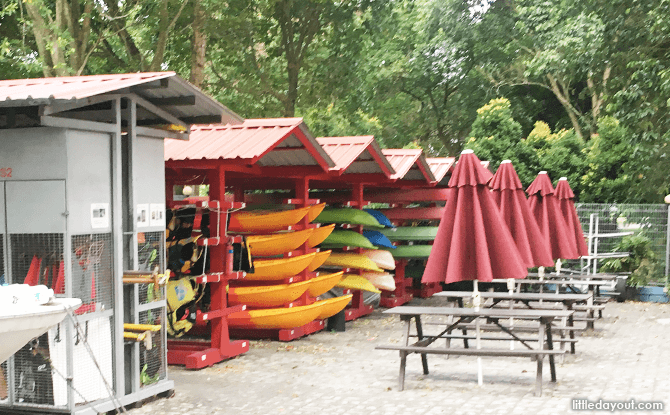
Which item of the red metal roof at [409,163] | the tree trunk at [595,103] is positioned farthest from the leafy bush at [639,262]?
the tree trunk at [595,103]

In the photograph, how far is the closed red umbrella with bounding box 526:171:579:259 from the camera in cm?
1288

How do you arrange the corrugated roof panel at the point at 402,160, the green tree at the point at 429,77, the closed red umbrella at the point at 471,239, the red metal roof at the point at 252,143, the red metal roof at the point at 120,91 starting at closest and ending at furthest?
the red metal roof at the point at 120,91, the closed red umbrella at the point at 471,239, the red metal roof at the point at 252,143, the corrugated roof panel at the point at 402,160, the green tree at the point at 429,77

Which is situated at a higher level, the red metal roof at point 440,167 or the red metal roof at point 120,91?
the red metal roof at point 120,91

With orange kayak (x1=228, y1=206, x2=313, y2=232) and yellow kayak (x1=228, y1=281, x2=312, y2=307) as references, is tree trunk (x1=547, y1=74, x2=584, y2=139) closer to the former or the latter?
orange kayak (x1=228, y1=206, x2=313, y2=232)

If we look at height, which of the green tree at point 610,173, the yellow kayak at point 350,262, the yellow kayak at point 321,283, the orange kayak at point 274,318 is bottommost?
the orange kayak at point 274,318

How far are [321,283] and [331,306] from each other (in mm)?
420

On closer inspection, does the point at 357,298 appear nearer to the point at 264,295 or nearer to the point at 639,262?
the point at 264,295

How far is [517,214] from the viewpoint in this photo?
10.6m

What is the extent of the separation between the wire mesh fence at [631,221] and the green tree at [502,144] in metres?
2.38

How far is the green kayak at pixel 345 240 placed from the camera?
46.2ft

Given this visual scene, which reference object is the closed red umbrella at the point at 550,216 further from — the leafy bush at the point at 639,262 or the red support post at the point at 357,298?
the leafy bush at the point at 639,262

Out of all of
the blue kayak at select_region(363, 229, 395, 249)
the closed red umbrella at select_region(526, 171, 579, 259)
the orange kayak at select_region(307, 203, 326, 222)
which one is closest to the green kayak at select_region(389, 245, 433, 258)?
the blue kayak at select_region(363, 229, 395, 249)

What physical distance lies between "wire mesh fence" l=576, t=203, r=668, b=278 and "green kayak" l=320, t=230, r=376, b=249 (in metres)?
8.11

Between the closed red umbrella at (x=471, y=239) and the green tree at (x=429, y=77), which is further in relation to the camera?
the green tree at (x=429, y=77)
